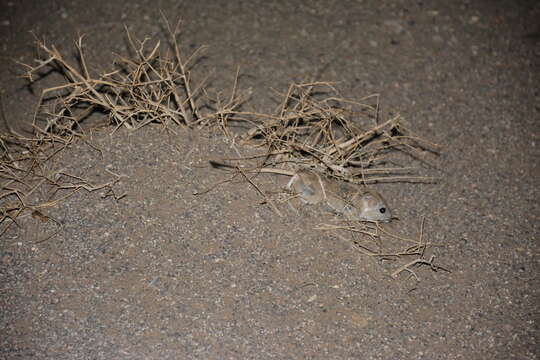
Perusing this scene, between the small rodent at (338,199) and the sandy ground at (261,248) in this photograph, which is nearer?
the sandy ground at (261,248)

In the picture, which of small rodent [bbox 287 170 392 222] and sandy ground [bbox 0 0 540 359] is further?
small rodent [bbox 287 170 392 222]

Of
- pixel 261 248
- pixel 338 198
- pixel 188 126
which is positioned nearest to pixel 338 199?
pixel 338 198

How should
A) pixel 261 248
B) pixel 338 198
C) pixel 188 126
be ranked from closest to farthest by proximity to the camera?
1. pixel 261 248
2. pixel 338 198
3. pixel 188 126

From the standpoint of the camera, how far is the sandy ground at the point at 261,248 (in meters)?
1.45

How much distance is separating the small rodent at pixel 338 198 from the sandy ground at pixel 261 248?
5cm

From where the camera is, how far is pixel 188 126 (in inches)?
72.4

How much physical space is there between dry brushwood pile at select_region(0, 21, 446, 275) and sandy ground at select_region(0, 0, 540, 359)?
5 cm

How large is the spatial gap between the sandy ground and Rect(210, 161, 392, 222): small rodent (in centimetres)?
5

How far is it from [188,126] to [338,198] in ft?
1.69

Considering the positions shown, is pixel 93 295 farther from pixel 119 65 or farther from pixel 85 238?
pixel 119 65

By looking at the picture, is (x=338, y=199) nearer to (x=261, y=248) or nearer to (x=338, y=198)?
(x=338, y=198)

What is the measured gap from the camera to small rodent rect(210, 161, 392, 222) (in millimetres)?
1692

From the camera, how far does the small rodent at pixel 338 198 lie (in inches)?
66.6

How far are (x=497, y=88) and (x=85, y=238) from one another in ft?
5.34
